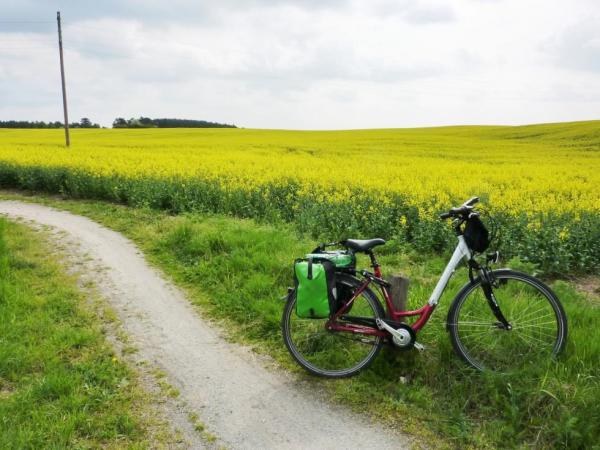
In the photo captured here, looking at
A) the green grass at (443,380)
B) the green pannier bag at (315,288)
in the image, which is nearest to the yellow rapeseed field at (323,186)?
the green grass at (443,380)

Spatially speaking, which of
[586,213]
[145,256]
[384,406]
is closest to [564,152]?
[586,213]

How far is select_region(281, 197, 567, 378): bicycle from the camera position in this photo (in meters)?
4.00

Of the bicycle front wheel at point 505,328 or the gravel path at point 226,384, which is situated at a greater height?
the bicycle front wheel at point 505,328

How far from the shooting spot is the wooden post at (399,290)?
445cm

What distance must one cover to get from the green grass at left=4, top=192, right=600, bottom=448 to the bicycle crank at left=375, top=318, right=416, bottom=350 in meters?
0.24

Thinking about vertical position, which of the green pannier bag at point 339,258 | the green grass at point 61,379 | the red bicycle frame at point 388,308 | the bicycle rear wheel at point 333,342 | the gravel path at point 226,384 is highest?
the green pannier bag at point 339,258

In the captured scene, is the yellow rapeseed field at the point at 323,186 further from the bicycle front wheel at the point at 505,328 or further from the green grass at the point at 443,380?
the bicycle front wheel at the point at 505,328

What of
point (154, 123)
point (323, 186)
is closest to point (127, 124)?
point (154, 123)

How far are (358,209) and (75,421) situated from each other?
7.30 m

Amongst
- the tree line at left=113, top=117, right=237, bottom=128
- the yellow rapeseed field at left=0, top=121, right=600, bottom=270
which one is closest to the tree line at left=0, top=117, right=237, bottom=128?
the tree line at left=113, top=117, right=237, bottom=128

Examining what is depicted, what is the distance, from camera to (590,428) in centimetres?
330

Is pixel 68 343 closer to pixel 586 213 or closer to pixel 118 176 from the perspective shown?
pixel 586 213

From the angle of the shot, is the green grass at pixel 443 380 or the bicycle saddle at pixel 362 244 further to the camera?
the bicycle saddle at pixel 362 244

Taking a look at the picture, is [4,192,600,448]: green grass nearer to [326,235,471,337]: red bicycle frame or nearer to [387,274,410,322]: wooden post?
[326,235,471,337]: red bicycle frame
